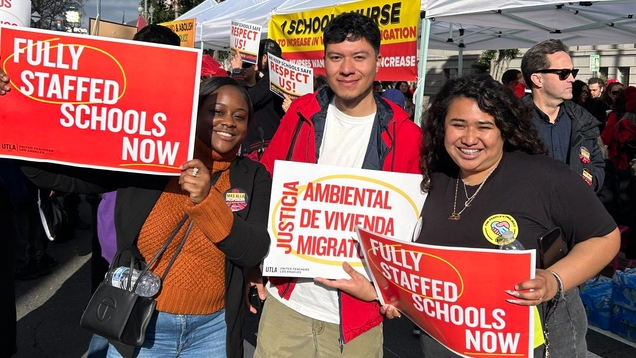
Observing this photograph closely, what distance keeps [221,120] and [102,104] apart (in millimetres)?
450

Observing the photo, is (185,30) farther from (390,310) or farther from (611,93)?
(390,310)

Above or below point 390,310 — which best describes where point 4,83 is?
above

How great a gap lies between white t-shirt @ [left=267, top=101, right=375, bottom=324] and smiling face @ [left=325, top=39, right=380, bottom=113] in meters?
0.10

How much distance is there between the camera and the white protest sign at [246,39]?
300 inches

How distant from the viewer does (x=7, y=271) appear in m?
2.86

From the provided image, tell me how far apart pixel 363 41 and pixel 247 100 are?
0.57 meters

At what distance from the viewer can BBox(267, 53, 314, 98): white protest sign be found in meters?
5.62

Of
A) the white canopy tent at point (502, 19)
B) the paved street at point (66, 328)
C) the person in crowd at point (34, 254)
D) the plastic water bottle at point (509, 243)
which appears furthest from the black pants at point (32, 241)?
the plastic water bottle at point (509, 243)

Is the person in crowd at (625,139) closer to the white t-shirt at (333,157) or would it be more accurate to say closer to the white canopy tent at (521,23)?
the white canopy tent at (521,23)

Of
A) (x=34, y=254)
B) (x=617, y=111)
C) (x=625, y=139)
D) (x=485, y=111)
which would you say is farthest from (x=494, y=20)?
(x=34, y=254)

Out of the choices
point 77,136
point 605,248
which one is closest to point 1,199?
point 77,136

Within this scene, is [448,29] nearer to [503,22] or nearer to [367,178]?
[503,22]

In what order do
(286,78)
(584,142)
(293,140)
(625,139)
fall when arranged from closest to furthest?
(293,140) < (584,142) < (286,78) < (625,139)

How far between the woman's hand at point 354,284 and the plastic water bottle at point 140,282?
66cm
